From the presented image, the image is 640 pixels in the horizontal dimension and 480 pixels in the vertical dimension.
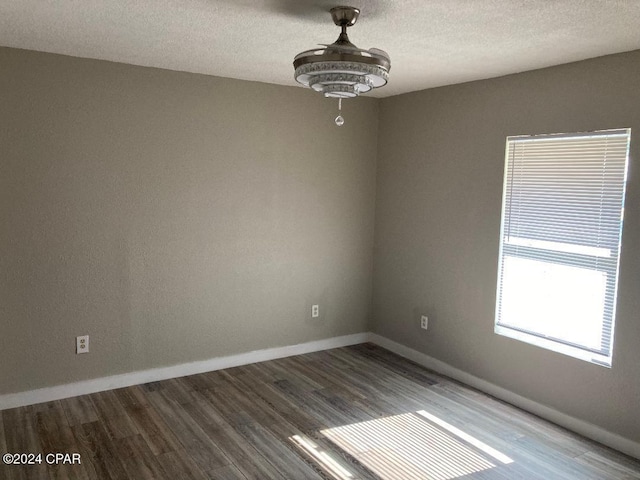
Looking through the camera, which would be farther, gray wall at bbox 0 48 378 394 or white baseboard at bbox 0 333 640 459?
gray wall at bbox 0 48 378 394

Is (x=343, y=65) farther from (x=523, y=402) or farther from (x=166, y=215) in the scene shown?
(x=523, y=402)

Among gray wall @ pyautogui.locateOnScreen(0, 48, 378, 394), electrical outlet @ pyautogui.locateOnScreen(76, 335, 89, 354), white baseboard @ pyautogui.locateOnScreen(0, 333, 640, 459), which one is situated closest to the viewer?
white baseboard @ pyautogui.locateOnScreen(0, 333, 640, 459)

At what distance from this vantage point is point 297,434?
319 centimetres

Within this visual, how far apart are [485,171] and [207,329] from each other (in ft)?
8.06

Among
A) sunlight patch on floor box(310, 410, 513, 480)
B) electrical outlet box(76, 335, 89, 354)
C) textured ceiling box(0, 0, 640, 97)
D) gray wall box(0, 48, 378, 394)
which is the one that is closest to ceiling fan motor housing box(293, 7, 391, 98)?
textured ceiling box(0, 0, 640, 97)

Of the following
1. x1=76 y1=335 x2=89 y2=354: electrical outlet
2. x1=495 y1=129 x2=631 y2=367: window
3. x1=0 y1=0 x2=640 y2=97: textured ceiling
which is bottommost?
x1=76 y1=335 x2=89 y2=354: electrical outlet

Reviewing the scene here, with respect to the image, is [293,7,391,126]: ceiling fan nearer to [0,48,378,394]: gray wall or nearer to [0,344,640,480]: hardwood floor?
[0,48,378,394]: gray wall

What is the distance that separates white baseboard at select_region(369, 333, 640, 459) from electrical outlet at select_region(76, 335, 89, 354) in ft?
8.36

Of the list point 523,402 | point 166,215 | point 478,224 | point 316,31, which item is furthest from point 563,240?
point 166,215

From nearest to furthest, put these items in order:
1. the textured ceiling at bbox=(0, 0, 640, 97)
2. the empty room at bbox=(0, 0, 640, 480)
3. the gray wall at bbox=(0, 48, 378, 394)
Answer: the textured ceiling at bbox=(0, 0, 640, 97), the empty room at bbox=(0, 0, 640, 480), the gray wall at bbox=(0, 48, 378, 394)

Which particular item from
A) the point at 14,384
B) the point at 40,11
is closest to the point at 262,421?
the point at 14,384

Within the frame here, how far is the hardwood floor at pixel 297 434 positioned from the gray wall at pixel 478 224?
0.29 metres

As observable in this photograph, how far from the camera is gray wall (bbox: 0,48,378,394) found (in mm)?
3391

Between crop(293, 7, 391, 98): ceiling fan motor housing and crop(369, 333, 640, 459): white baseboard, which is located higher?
crop(293, 7, 391, 98): ceiling fan motor housing
